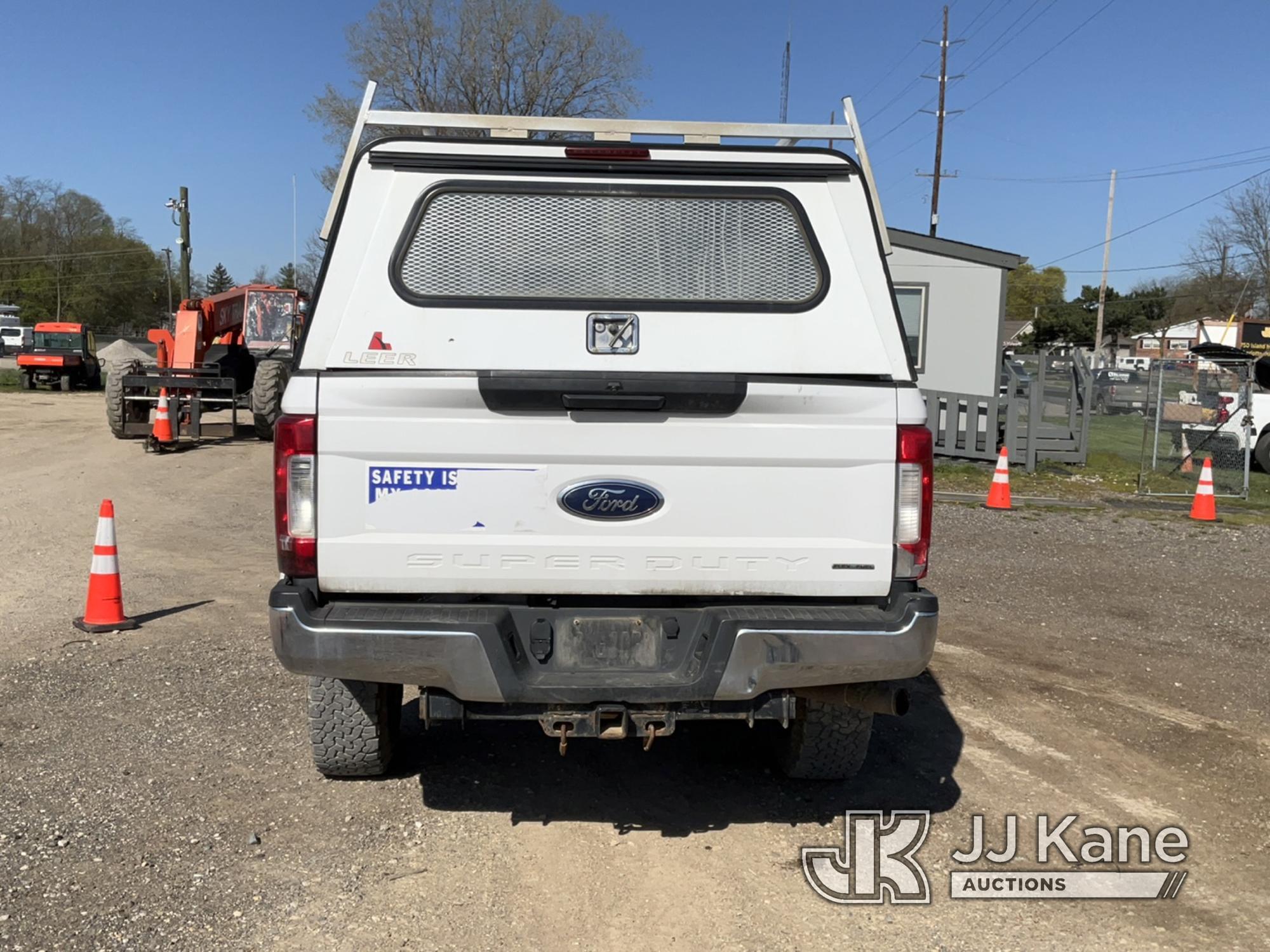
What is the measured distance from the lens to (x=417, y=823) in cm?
404

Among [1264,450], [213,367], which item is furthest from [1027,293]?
[213,367]

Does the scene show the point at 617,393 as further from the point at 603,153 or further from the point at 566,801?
the point at 566,801

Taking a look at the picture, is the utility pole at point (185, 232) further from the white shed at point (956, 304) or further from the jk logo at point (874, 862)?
the jk logo at point (874, 862)

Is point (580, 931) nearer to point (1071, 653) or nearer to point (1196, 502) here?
point (1071, 653)

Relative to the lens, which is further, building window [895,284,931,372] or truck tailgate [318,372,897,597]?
building window [895,284,931,372]

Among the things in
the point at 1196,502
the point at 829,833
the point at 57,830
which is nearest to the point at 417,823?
the point at 57,830

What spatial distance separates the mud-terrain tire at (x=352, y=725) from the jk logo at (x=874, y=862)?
1.62 m

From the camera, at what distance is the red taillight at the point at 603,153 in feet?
12.1

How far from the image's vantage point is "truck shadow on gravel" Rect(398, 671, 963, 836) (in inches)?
166

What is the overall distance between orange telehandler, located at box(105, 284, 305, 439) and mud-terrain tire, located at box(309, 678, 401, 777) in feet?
39.6

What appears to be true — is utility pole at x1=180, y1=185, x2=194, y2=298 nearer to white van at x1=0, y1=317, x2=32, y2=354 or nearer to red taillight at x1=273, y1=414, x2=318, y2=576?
white van at x1=0, y1=317, x2=32, y2=354

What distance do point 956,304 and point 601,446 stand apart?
1400 centimetres

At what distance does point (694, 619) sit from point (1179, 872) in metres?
1.94

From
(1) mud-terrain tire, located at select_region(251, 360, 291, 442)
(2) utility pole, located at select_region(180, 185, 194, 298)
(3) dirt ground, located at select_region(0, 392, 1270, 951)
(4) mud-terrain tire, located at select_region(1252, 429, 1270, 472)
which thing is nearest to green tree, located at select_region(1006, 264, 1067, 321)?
(2) utility pole, located at select_region(180, 185, 194, 298)
